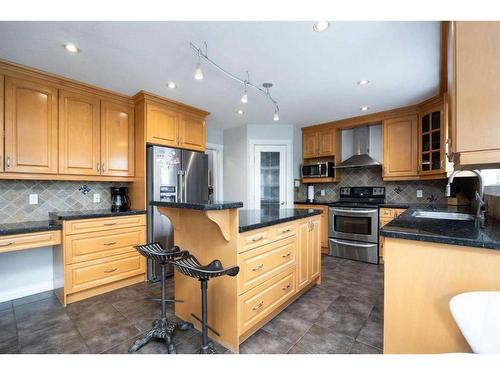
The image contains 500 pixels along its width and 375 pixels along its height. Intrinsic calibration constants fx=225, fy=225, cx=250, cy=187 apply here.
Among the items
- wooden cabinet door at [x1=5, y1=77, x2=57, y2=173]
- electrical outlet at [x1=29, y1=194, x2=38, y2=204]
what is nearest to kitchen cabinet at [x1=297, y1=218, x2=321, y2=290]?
wooden cabinet door at [x1=5, y1=77, x2=57, y2=173]

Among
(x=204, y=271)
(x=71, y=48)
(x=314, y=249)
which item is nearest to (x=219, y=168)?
(x=314, y=249)

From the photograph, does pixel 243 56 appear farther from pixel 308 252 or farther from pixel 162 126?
pixel 308 252

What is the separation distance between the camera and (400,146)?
3535 mm

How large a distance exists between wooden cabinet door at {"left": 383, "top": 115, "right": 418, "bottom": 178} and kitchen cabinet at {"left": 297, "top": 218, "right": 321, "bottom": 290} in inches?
74.4

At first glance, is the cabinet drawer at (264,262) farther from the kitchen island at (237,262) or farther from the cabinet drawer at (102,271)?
the cabinet drawer at (102,271)

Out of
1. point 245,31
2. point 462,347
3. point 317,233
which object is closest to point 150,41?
point 245,31

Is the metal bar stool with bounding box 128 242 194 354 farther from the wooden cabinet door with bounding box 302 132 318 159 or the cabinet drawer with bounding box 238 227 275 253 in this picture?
the wooden cabinet door with bounding box 302 132 318 159

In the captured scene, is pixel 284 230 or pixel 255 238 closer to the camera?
pixel 255 238

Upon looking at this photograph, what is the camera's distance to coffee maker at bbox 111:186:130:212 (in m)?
2.94

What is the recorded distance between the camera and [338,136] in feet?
13.9

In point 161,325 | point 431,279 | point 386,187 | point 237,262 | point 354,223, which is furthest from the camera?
point 386,187

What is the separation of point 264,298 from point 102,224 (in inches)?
75.6

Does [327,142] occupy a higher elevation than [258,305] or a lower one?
higher

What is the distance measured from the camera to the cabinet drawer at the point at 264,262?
1.62 meters
